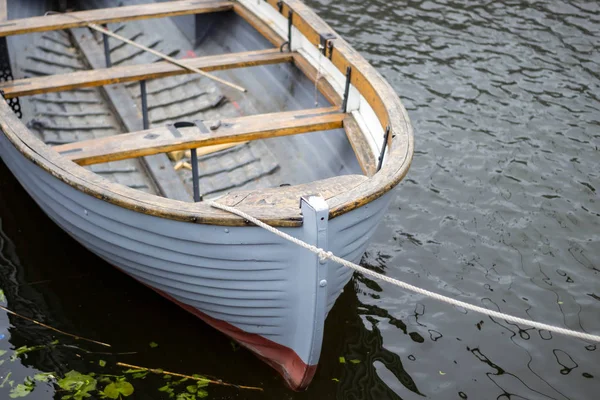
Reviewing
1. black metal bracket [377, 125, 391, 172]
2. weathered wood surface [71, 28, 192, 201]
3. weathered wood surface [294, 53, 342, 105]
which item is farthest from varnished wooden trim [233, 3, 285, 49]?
black metal bracket [377, 125, 391, 172]

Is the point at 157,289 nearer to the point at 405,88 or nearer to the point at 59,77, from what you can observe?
the point at 59,77

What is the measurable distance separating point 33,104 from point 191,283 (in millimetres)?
3549

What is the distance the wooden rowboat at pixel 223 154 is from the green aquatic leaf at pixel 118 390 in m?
0.71

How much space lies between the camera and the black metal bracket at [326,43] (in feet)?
18.6

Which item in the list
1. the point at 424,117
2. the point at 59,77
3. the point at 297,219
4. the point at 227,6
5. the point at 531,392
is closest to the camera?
the point at 297,219

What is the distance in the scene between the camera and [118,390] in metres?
4.66

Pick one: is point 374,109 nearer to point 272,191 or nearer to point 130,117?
point 272,191

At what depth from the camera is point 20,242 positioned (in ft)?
19.7

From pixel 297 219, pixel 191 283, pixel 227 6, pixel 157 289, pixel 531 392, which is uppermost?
pixel 227 6

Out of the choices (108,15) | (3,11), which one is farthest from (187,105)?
(3,11)

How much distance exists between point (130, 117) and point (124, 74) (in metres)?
0.96

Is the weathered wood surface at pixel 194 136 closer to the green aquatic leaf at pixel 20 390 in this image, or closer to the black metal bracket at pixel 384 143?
the black metal bracket at pixel 384 143

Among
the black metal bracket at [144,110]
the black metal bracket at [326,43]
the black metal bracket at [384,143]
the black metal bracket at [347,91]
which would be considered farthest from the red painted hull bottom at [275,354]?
the black metal bracket at [326,43]

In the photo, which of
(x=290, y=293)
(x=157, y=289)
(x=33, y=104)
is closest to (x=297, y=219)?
(x=290, y=293)
